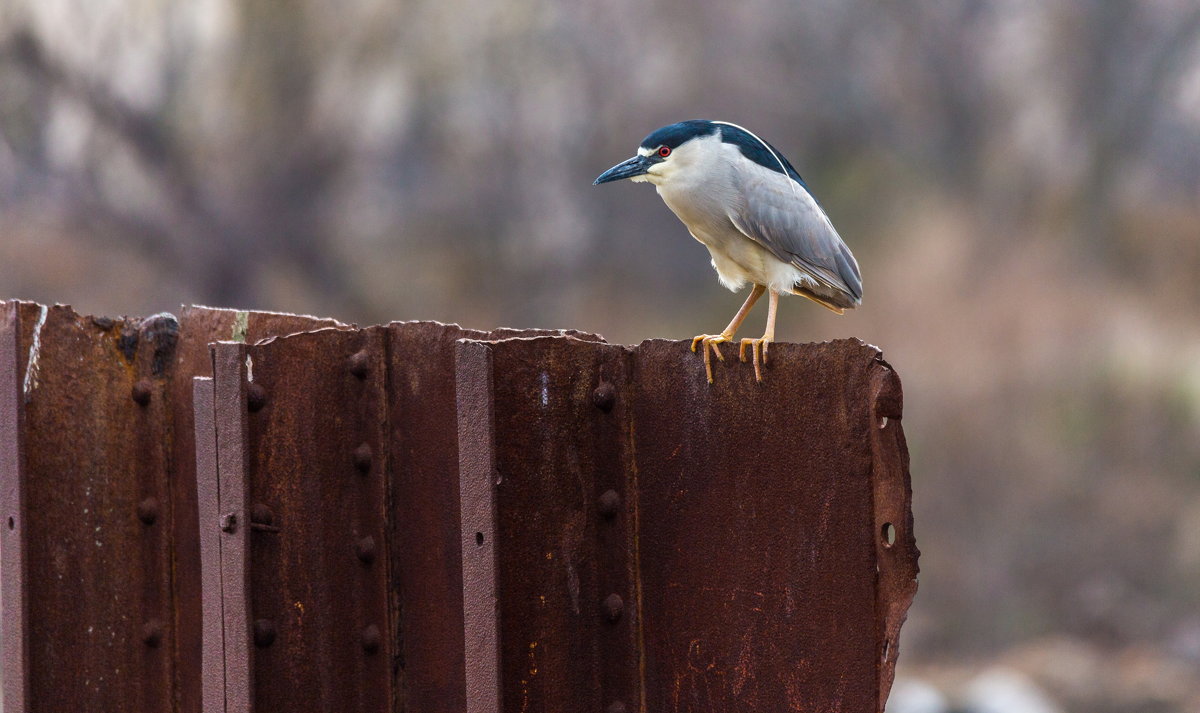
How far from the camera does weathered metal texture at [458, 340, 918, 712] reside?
218cm

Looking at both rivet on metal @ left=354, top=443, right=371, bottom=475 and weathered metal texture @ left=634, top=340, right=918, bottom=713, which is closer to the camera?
weathered metal texture @ left=634, top=340, right=918, bottom=713

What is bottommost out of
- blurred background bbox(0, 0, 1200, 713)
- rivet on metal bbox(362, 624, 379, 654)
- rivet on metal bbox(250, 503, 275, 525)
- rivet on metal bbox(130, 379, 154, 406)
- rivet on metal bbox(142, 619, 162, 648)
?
rivet on metal bbox(362, 624, 379, 654)

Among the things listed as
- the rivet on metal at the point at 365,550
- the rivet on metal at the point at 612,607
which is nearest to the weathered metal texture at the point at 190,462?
the rivet on metal at the point at 365,550

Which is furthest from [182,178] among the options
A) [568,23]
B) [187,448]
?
[187,448]

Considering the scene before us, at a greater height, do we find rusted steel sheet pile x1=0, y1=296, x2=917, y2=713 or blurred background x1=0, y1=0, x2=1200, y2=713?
blurred background x1=0, y1=0, x2=1200, y2=713

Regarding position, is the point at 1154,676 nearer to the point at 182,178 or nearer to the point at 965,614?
the point at 965,614

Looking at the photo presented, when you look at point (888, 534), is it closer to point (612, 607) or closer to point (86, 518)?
point (612, 607)

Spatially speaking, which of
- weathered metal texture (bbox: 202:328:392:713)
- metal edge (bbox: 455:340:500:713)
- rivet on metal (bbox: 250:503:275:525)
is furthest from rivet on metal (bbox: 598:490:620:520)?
rivet on metal (bbox: 250:503:275:525)

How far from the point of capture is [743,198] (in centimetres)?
360

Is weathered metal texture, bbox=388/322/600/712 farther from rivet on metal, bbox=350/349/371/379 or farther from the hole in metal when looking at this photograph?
the hole in metal

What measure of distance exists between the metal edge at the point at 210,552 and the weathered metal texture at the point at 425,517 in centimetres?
35

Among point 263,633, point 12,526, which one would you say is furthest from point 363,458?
point 12,526

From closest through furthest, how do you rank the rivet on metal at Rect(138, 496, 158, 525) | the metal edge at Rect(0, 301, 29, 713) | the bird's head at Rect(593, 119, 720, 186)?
the metal edge at Rect(0, 301, 29, 713)
the rivet on metal at Rect(138, 496, 158, 525)
the bird's head at Rect(593, 119, 720, 186)

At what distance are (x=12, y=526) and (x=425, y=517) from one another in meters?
1.01
